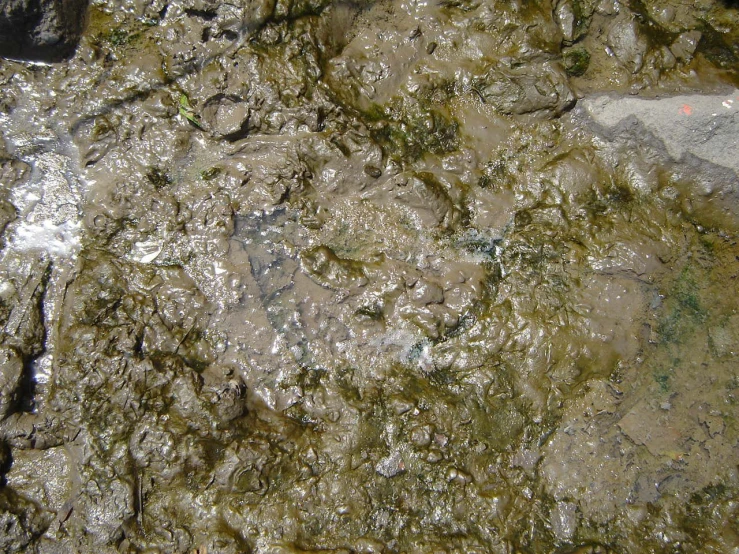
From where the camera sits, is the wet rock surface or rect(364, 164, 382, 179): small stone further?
rect(364, 164, 382, 179): small stone

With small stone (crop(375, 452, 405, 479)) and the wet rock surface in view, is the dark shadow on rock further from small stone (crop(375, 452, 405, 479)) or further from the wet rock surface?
small stone (crop(375, 452, 405, 479))

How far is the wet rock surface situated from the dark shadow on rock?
0.27 ft

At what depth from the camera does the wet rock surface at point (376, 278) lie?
8.36ft

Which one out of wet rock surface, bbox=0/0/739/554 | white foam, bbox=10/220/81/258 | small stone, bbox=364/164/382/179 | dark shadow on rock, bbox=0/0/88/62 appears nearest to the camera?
wet rock surface, bbox=0/0/739/554

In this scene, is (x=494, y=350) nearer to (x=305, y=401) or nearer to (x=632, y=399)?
(x=632, y=399)

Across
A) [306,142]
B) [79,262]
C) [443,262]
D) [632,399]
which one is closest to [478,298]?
[443,262]

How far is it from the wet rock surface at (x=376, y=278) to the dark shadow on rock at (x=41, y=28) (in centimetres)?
8

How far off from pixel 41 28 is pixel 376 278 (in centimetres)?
230

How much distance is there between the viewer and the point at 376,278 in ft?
9.25

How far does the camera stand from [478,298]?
2.82m

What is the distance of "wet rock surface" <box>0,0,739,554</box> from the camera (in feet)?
8.36

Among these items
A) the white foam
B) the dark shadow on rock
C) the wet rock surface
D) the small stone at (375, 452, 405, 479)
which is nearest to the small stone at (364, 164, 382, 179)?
the wet rock surface

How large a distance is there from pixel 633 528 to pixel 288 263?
2.33m

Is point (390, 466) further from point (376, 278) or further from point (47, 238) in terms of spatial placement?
Result: point (47, 238)
